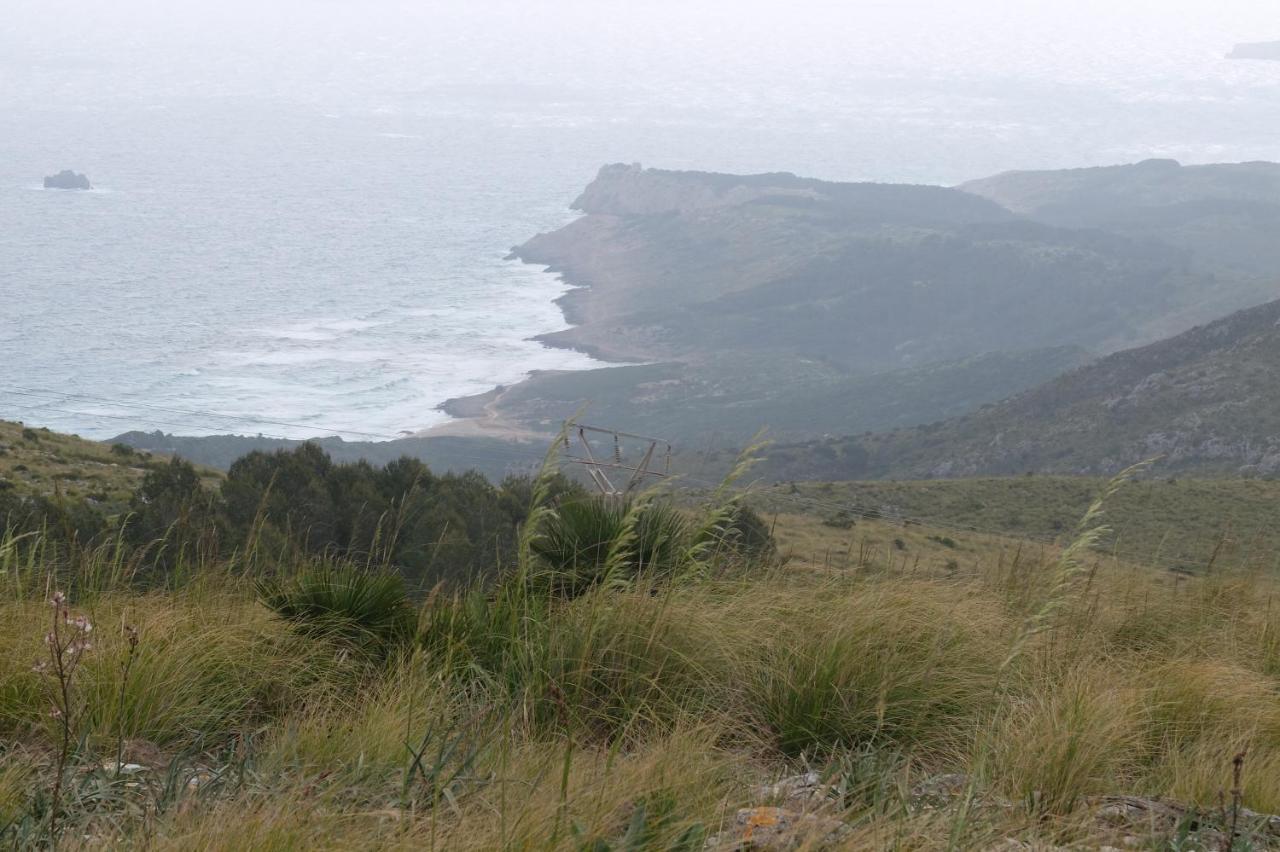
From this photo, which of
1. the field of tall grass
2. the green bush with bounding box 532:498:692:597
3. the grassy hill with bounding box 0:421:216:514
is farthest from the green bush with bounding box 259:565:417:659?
the grassy hill with bounding box 0:421:216:514

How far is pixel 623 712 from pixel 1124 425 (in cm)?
9512

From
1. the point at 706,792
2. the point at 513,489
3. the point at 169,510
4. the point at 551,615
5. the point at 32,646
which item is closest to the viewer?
the point at 706,792

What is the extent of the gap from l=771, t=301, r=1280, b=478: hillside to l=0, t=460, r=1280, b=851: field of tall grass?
72570 millimetres

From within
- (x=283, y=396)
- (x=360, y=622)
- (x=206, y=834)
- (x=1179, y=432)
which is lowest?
(x=283, y=396)

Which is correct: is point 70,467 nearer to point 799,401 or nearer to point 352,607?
point 352,607

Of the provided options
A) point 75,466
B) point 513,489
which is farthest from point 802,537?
point 75,466

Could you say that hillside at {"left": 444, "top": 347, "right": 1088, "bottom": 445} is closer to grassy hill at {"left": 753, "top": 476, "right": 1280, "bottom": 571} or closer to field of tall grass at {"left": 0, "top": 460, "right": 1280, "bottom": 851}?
grassy hill at {"left": 753, "top": 476, "right": 1280, "bottom": 571}

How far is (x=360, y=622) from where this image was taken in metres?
5.90

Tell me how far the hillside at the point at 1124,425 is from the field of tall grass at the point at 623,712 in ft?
238

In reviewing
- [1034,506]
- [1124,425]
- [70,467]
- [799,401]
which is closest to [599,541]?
[70,467]

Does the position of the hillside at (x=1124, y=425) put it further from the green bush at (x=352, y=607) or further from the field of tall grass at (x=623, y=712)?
the green bush at (x=352, y=607)

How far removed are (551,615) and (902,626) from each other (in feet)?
5.22

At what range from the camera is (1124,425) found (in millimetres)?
92562

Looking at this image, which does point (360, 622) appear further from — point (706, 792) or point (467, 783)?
point (706, 792)
